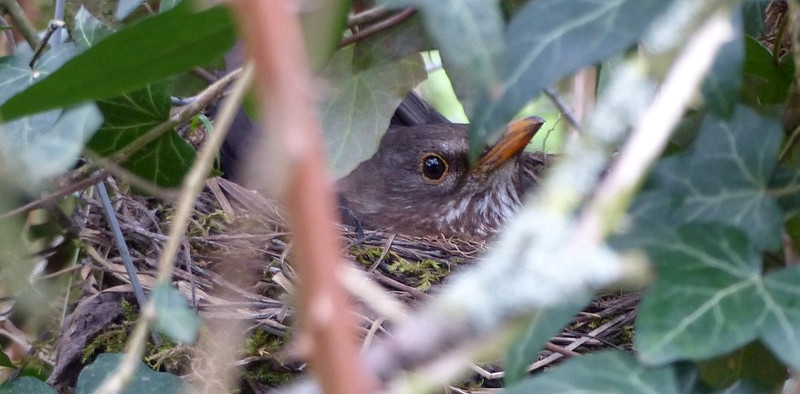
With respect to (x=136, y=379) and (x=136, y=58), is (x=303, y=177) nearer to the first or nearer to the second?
(x=136, y=58)

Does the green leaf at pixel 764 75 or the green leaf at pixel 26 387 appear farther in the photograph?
the green leaf at pixel 26 387

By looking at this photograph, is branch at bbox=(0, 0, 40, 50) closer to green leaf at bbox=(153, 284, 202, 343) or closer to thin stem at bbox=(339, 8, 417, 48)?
thin stem at bbox=(339, 8, 417, 48)

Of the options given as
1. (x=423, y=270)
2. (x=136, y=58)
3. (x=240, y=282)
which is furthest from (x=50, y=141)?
(x=423, y=270)

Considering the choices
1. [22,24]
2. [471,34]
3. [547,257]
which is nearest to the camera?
[547,257]

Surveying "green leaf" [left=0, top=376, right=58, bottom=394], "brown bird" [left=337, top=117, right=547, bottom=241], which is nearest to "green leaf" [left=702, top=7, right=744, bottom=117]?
"green leaf" [left=0, top=376, right=58, bottom=394]

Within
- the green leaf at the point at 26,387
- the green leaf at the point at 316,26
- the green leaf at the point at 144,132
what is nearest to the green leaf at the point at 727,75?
the green leaf at the point at 316,26

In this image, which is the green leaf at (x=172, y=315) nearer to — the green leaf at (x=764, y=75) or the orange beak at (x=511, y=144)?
the green leaf at (x=764, y=75)

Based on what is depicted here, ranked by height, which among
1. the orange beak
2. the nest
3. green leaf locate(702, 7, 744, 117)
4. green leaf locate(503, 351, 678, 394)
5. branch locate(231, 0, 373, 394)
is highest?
branch locate(231, 0, 373, 394)
